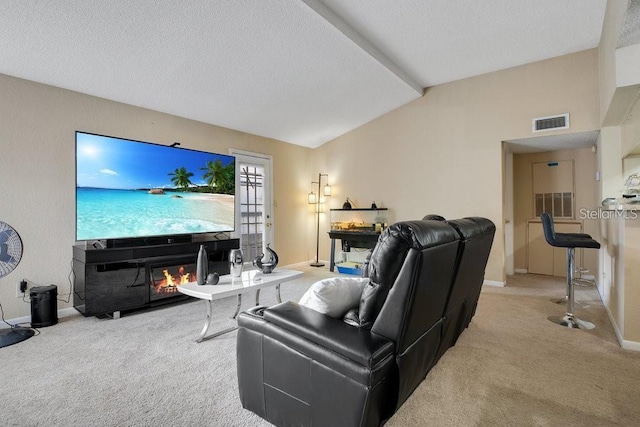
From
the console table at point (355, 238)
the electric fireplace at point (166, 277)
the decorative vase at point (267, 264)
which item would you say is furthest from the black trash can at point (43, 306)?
the console table at point (355, 238)

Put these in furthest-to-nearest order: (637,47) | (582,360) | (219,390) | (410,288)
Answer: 1. (637,47)
2. (582,360)
3. (219,390)
4. (410,288)

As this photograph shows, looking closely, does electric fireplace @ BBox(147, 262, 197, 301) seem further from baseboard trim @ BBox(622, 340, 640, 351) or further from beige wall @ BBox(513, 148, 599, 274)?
beige wall @ BBox(513, 148, 599, 274)

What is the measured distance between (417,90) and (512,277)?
10.9 ft

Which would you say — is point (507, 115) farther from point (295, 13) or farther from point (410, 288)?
point (410, 288)

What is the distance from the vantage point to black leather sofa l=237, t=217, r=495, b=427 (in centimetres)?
130

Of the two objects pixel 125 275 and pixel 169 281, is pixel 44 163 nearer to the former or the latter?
pixel 125 275

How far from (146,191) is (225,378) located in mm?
2462

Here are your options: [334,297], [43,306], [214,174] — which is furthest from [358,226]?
[43,306]

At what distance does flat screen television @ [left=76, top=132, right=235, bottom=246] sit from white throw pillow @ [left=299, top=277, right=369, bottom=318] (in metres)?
2.70

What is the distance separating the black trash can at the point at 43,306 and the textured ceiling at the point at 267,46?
2075 millimetres

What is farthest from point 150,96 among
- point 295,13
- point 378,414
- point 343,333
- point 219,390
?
point 378,414

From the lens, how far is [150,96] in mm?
3758

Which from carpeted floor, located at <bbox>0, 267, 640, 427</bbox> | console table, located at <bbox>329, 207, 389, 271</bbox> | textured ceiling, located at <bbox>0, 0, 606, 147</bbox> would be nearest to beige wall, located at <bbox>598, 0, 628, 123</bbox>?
textured ceiling, located at <bbox>0, 0, 606, 147</bbox>

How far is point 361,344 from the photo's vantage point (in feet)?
4.24
